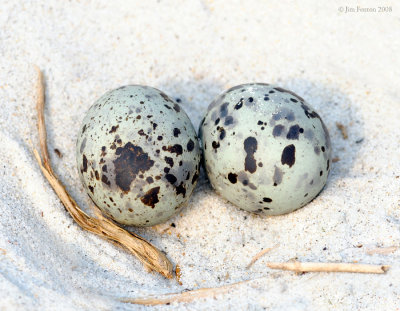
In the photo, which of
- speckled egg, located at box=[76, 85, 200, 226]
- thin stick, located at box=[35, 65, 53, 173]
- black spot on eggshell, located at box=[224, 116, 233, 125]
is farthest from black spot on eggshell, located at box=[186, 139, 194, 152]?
thin stick, located at box=[35, 65, 53, 173]

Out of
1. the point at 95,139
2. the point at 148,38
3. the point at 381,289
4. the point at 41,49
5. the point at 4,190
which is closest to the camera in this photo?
the point at 381,289

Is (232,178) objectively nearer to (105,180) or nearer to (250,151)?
(250,151)

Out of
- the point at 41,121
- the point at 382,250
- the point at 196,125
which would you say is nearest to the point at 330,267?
the point at 382,250

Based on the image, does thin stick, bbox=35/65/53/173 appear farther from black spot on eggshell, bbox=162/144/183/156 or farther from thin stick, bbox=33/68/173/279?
black spot on eggshell, bbox=162/144/183/156

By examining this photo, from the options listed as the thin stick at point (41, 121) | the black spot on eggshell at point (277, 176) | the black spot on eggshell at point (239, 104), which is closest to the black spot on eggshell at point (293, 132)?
the black spot on eggshell at point (277, 176)

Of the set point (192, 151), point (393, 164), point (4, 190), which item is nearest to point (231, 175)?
point (192, 151)

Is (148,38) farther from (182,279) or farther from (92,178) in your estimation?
(182,279)

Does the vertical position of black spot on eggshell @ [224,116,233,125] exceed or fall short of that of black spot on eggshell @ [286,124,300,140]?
it exceeds it
